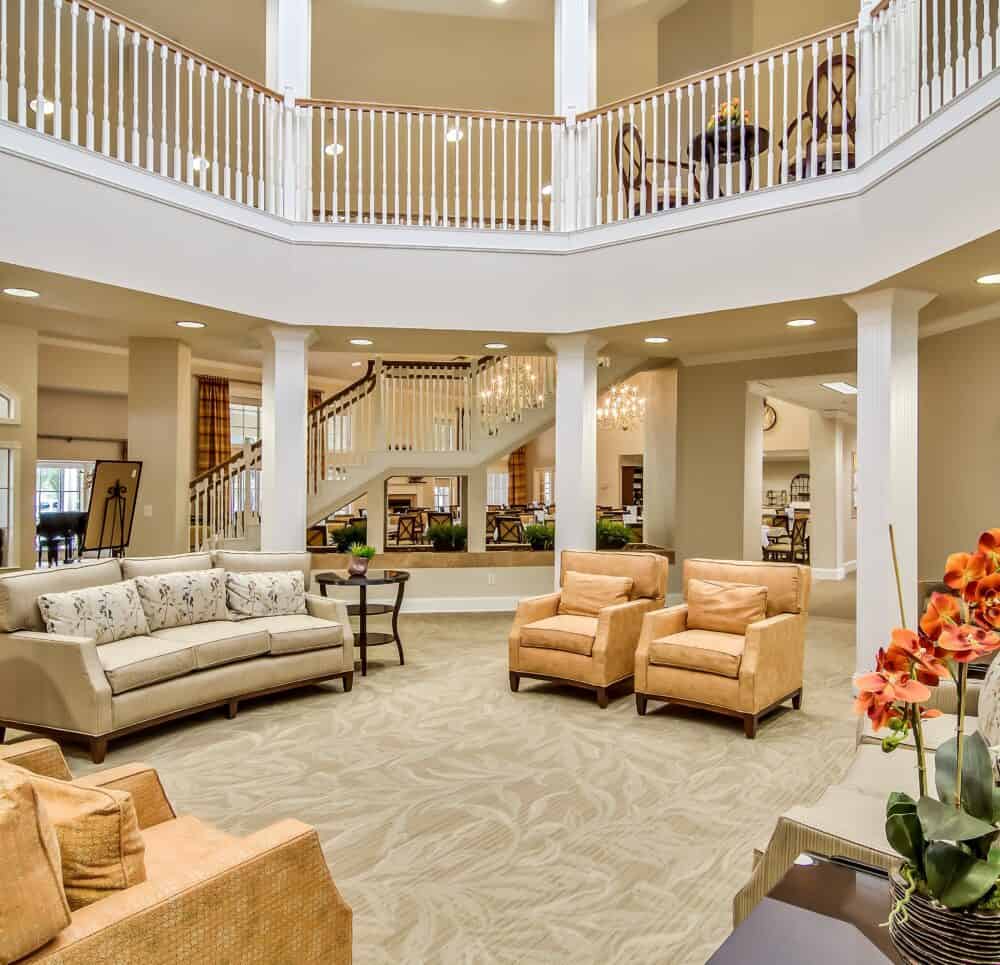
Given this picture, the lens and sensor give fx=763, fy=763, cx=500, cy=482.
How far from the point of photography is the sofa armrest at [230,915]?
1389 mm

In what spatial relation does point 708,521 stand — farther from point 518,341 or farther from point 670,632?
point 670,632

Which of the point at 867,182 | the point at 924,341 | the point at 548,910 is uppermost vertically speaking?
the point at 867,182

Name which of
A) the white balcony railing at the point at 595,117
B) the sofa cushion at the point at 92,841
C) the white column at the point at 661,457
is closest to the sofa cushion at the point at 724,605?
the white balcony railing at the point at 595,117

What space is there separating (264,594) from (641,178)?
433 cm

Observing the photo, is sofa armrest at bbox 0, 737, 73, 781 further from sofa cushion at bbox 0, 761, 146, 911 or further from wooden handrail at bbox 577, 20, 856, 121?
wooden handrail at bbox 577, 20, 856, 121

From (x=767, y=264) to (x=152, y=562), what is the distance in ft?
15.6

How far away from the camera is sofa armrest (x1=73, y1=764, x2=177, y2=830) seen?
2.06 m

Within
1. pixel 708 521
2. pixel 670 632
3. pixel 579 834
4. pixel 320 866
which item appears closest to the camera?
pixel 320 866

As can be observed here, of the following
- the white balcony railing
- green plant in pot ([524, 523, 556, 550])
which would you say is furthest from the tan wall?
Result: green plant in pot ([524, 523, 556, 550])

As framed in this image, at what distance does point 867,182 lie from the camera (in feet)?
16.4

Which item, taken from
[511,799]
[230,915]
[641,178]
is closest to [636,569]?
[511,799]

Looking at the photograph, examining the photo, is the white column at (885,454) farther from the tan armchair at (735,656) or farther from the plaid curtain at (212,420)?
the plaid curtain at (212,420)

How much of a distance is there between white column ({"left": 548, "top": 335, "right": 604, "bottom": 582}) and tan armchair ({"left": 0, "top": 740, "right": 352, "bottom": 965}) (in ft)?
16.7

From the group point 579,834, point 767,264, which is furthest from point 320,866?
point 767,264
